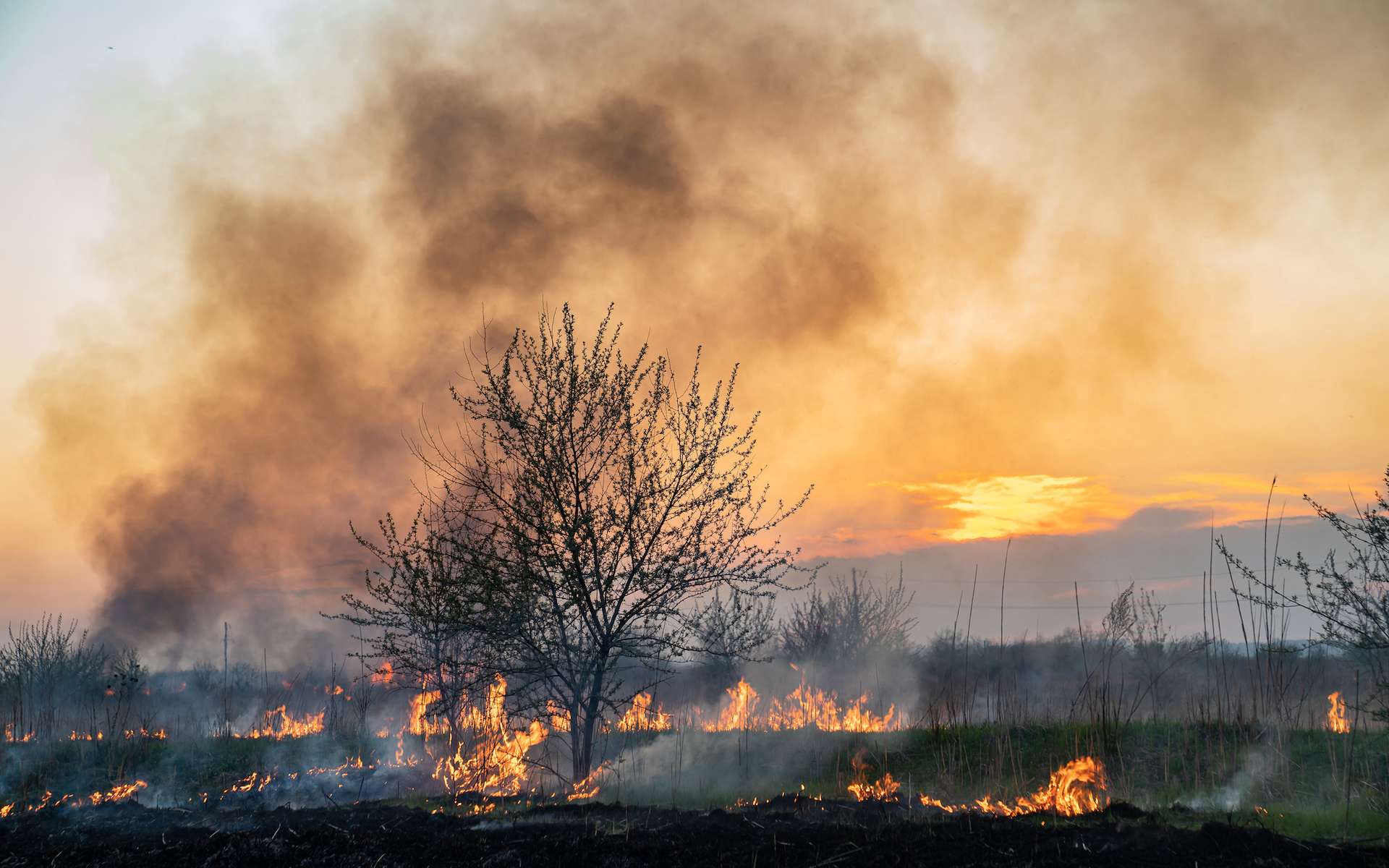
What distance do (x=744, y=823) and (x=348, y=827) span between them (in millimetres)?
4925

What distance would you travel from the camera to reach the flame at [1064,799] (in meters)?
11.4

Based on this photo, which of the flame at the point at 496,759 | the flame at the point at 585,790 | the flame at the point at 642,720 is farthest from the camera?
the flame at the point at 642,720

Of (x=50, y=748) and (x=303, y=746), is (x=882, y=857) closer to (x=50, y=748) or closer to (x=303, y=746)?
(x=303, y=746)

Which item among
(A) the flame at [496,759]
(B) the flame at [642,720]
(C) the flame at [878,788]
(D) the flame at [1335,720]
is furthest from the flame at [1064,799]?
(A) the flame at [496,759]

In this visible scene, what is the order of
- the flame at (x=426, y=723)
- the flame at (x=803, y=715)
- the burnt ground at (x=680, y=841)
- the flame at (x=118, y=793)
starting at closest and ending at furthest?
the burnt ground at (x=680, y=841), the flame at (x=118, y=793), the flame at (x=803, y=715), the flame at (x=426, y=723)

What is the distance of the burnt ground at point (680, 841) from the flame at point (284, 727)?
13.2 metres

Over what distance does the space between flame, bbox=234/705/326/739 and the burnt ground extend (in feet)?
43.2

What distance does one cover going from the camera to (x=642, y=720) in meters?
21.2

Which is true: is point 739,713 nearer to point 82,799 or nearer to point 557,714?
point 557,714

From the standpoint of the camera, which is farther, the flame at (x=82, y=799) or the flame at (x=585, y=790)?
the flame at (x=82, y=799)

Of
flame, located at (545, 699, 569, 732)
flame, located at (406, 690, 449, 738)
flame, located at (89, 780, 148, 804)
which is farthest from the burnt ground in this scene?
flame, located at (406, 690, 449, 738)

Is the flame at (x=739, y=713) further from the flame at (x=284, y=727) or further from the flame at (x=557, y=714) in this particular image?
the flame at (x=284, y=727)

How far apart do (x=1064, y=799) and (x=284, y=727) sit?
23.5 m

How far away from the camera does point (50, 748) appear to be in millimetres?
21016
